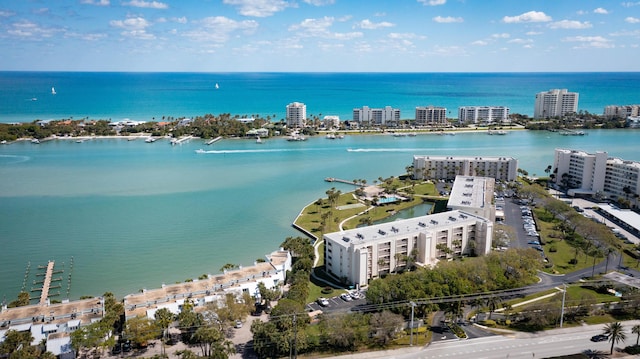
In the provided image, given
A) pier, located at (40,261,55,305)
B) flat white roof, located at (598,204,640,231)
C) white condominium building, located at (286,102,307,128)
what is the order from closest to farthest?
pier, located at (40,261,55,305), flat white roof, located at (598,204,640,231), white condominium building, located at (286,102,307,128)

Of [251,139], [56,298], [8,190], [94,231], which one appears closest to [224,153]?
[251,139]

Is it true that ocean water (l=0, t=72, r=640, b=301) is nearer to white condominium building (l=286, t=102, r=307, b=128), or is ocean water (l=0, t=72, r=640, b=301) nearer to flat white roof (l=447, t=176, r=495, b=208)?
white condominium building (l=286, t=102, r=307, b=128)

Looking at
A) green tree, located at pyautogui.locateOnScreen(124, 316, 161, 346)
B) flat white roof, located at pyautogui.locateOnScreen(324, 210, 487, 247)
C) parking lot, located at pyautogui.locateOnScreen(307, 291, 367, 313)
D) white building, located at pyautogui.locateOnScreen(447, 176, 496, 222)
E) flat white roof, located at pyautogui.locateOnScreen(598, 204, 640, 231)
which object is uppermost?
white building, located at pyautogui.locateOnScreen(447, 176, 496, 222)

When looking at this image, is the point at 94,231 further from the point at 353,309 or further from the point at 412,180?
the point at 412,180

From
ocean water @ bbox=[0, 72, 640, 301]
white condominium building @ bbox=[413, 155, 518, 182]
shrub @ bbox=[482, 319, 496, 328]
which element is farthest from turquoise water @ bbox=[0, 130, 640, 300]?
shrub @ bbox=[482, 319, 496, 328]

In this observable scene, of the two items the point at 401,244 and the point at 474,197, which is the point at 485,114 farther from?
the point at 401,244

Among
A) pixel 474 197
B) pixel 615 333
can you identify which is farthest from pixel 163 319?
pixel 474 197

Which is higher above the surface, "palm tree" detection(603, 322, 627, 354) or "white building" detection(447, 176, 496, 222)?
"white building" detection(447, 176, 496, 222)
